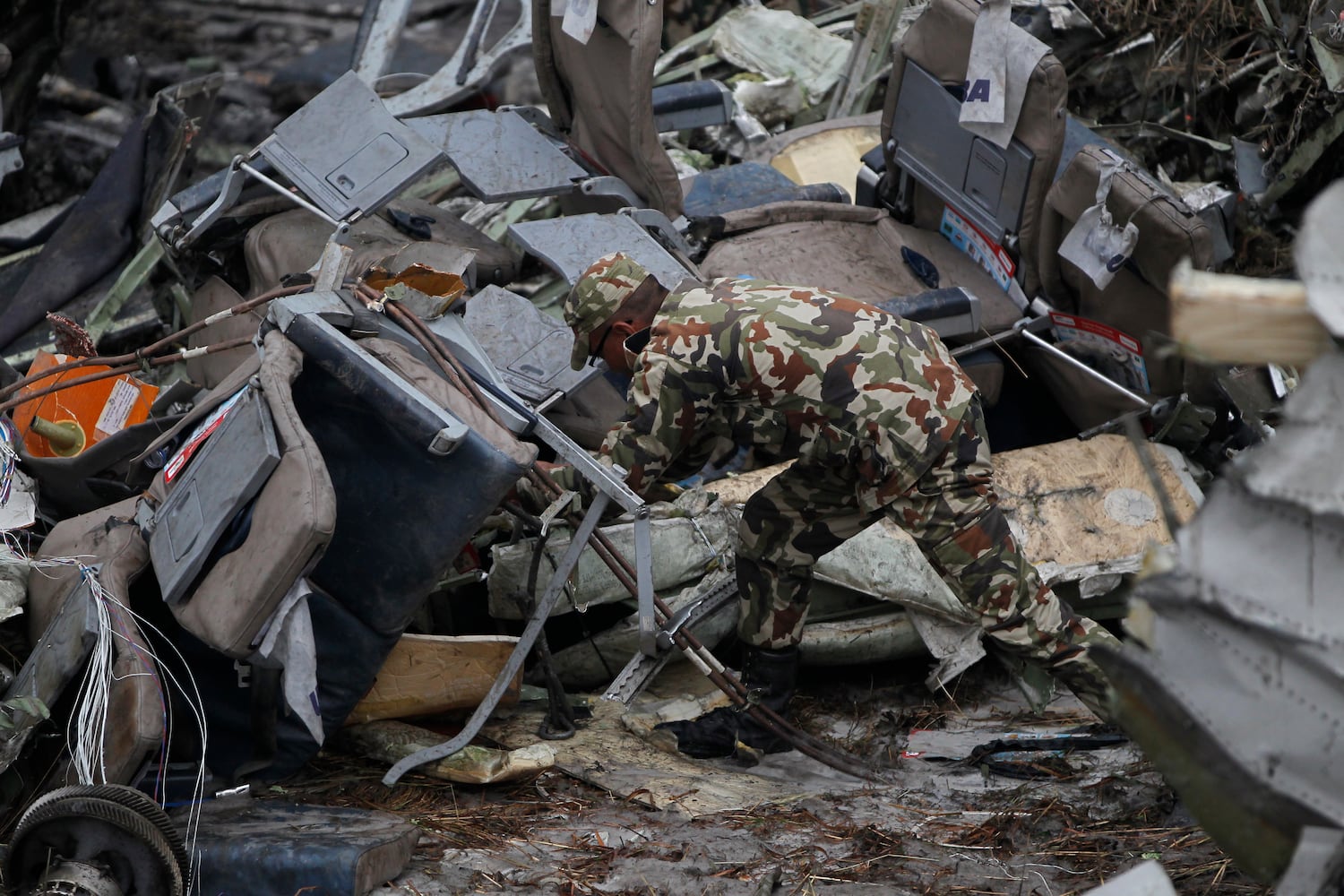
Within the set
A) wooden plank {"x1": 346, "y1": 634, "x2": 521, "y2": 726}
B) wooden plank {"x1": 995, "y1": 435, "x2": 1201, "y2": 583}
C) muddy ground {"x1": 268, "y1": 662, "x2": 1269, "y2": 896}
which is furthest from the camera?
wooden plank {"x1": 995, "y1": 435, "x2": 1201, "y2": 583}

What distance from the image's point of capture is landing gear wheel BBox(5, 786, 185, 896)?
2.62m

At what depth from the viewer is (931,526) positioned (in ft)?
11.3

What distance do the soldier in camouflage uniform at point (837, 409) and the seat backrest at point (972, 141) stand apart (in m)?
1.19

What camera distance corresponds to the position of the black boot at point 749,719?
12.7 feet

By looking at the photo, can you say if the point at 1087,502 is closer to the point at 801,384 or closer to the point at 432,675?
the point at 801,384

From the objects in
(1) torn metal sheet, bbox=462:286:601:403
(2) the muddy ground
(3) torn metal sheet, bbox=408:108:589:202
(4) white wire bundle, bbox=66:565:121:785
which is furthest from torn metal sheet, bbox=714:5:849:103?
(4) white wire bundle, bbox=66:565:121:785

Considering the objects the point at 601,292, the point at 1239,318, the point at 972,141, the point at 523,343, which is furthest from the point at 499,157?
the point at 1239,318

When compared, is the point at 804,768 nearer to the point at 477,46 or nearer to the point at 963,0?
the point at 963,0

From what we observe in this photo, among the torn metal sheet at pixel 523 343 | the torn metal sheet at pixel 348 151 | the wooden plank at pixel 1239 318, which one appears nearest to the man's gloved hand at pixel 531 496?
the torn metal sheet at pixel 523 343

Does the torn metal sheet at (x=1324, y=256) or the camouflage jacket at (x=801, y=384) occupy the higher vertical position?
the torn metal sheet at (x=1324, y=256)

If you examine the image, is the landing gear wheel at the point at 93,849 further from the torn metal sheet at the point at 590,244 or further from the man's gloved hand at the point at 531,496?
the torn metal sheet at the point at 590,244

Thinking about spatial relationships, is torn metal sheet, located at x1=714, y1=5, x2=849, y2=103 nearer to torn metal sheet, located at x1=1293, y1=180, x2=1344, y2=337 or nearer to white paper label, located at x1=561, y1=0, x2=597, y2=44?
white paper label, located at x1=561, y1=0, x2=597, y2=44

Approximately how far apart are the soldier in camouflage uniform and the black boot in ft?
2.03

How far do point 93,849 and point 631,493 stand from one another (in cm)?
140
